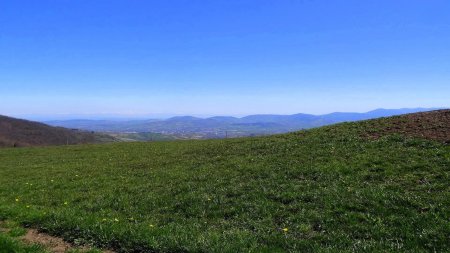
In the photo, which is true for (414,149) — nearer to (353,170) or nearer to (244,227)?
(353,170)

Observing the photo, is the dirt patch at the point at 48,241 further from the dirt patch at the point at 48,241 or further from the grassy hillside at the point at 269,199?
the grassy hillside at the point at 269,199

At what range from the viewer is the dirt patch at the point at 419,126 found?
23.2m

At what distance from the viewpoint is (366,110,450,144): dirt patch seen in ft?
76.2

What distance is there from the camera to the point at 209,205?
15336 mm

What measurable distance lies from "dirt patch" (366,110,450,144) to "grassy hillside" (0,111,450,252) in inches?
4.1

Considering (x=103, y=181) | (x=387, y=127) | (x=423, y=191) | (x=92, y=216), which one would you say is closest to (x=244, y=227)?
(x=92, y=216)

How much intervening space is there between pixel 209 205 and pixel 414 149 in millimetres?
12281

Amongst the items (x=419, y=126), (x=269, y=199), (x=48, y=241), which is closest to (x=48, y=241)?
(x=48, y=241)

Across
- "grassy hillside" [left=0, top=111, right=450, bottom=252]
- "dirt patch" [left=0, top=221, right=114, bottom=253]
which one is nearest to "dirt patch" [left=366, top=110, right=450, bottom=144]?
"grassy hillside" [left=0, top=111, right=450, bottom=252]

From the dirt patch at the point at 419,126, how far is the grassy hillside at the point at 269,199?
4.1 inches

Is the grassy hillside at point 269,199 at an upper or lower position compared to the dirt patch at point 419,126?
lower

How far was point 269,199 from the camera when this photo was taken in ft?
50.8

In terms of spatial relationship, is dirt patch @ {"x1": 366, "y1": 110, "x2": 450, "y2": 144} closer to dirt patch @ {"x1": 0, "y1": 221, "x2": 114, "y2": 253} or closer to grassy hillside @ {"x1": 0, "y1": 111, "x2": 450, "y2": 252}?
grassy hillside @ {"x1": 0, "y1": 111, "x2": 450, "y2": 252}

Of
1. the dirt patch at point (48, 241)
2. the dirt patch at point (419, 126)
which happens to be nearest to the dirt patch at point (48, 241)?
the dirt patch at point (48, 241)
